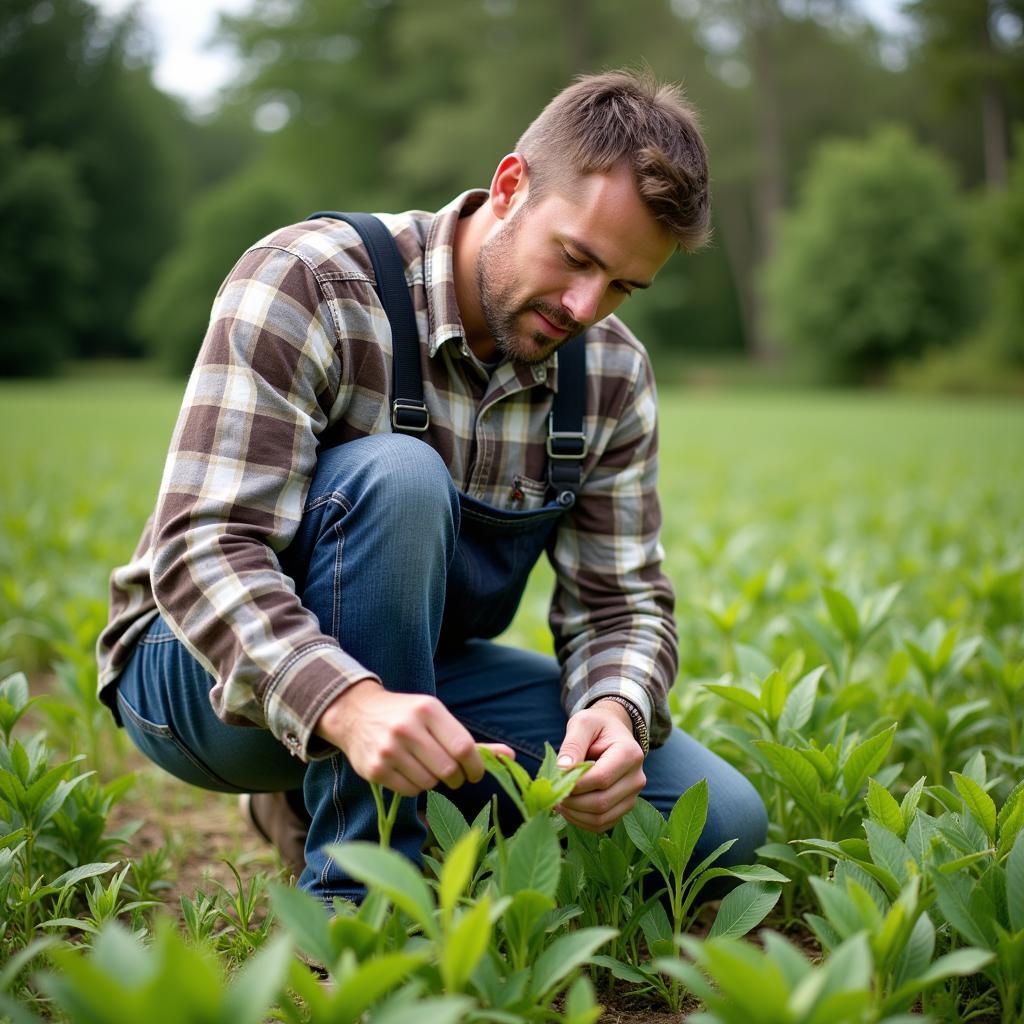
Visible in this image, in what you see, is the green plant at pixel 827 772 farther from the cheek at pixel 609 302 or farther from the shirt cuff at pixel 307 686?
the cheek at pixel 609 302

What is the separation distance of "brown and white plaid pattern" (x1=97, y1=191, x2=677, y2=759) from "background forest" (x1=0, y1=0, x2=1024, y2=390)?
2701 cm

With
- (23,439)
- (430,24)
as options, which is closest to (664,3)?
(430,24)

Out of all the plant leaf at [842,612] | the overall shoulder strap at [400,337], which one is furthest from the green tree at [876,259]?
the overall shoulder strap at [400,337]

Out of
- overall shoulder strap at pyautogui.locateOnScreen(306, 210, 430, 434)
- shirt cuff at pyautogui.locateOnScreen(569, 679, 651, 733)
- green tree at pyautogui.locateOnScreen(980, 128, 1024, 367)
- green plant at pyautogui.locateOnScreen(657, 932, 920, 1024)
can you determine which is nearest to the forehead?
overall shoulder strap at pyautogui.locateOnScreen(306, 210, 430, 434)

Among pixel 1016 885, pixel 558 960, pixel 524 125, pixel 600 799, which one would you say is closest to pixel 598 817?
pixel 600 799

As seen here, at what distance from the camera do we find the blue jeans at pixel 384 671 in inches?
72.2

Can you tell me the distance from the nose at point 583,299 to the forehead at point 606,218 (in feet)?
0.17

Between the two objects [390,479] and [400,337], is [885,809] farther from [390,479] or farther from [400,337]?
[400,337]

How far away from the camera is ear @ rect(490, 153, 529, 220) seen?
221 centimetres

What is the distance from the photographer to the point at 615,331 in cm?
247

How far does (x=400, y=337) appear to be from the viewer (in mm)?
2117

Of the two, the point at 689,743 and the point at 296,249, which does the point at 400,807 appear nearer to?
the point at 689,743

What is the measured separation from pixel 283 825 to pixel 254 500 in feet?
3.02

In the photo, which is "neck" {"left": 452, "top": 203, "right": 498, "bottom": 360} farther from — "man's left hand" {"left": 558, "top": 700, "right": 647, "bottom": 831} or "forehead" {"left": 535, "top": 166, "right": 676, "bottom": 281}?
"man's left hand" {"left": 558, "top": 700, "right": 647, "bottom": 831}
